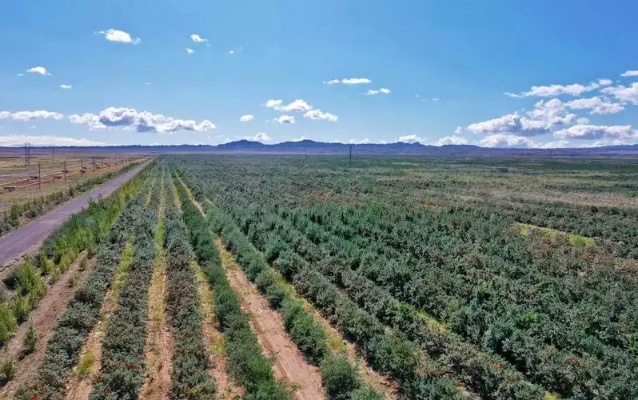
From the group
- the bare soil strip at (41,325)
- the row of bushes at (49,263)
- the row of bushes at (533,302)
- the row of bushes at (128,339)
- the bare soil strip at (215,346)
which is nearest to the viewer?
the row of bushes at (128,339)

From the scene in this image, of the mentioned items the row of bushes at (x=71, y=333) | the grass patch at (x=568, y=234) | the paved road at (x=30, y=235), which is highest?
the grass patch at (x=568, y=234)

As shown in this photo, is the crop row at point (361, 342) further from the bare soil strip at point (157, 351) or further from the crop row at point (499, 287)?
the bare soil strip at point (157, 351)

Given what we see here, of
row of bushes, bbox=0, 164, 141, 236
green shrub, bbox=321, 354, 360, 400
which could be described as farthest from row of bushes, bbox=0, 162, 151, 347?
green shrub, bbox=321, 354, 360, 400

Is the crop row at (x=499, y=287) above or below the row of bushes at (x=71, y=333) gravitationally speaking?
above

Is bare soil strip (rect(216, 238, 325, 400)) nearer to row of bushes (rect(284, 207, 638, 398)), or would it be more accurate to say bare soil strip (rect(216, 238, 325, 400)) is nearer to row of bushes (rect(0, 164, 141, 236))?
row of bushes (rect(284, 207, 638, 398))

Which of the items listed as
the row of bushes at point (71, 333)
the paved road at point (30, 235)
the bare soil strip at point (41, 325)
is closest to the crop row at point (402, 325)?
the row of bushes at point (71, 333)

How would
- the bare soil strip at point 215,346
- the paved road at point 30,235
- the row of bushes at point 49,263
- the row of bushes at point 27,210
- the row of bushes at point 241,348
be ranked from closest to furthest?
the row of bushes at point 241,348 < the bare soil strip at point 215,346 < the row of bushes at point 49,263 < the paved road at point 30,235 < the row of bushes at point 27,210
